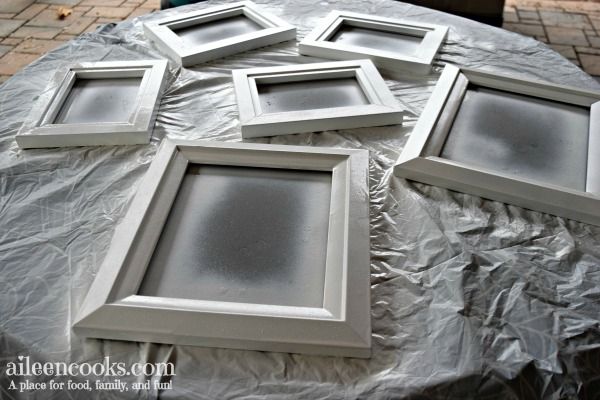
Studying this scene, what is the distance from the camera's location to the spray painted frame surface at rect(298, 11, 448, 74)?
5.06ft

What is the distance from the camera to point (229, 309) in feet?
2.63

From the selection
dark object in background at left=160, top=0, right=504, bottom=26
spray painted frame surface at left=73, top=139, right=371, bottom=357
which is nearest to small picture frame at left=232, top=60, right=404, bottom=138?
spray painted frame surface at left=73, top=139, right=371, bottom=357

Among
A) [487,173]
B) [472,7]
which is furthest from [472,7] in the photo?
[487,173]

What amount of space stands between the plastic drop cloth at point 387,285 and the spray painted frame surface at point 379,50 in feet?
0.75

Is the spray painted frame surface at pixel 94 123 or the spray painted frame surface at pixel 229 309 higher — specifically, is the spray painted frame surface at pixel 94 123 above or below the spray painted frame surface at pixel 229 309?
above

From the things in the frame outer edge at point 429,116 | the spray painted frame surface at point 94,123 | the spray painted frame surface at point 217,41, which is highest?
the spray painted frame surface at point 217,41

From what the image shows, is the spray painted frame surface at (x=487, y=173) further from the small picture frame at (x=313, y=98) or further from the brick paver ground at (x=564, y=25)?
the brick paver ground at (x=564, y=25)

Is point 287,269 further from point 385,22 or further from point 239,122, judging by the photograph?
point 385,22

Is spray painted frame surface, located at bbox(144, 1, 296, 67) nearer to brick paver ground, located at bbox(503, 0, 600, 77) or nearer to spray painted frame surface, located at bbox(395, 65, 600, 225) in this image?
spray painted frame surface, located at bbox(395, 65, 600, 225)

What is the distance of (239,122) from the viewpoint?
1298 mm

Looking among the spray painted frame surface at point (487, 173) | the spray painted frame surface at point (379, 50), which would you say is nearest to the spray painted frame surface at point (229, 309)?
the spray painted frame surface at point (487, 173)

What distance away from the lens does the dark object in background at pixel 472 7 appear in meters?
3.03

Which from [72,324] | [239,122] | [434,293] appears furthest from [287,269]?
[239,122]

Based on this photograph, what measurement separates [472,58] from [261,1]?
0.90 metres
